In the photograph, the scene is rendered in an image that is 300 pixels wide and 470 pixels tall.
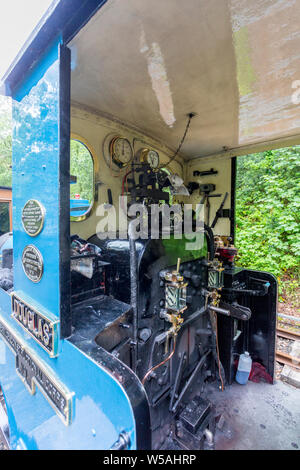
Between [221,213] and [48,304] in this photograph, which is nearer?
[48,304]

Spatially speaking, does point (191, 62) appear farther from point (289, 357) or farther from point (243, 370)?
point (289, 357)

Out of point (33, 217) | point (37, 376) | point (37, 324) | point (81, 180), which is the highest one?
point (81, 180)

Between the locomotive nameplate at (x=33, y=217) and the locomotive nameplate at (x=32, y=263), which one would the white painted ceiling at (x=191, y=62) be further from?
the locomotive nameplate at (x=32, y=263)

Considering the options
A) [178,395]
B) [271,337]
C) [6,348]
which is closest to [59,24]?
[6,348]

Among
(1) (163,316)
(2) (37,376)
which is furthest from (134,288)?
(2) (37,376)

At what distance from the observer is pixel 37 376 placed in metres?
1.31

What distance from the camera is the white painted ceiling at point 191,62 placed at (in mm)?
1336

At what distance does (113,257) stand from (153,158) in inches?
83.2

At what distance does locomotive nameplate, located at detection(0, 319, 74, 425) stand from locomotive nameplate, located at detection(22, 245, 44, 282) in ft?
1.69

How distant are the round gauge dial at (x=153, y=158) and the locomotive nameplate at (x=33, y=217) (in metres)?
2.25

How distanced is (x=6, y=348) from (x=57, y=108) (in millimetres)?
1904

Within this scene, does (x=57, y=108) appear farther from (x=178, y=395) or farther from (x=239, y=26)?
(x=178, y=395)

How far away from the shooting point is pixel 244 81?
201cm
